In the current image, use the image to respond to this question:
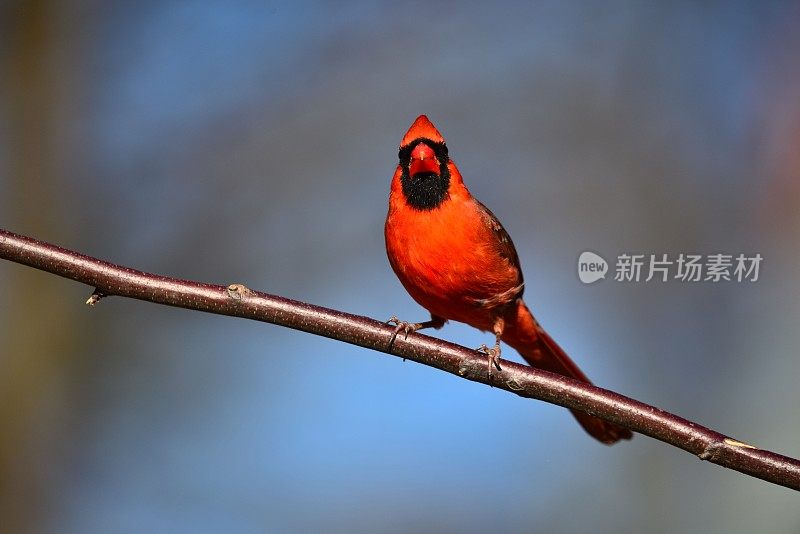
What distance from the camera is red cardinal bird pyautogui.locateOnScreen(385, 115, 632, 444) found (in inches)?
96.6

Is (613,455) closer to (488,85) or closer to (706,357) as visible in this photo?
(706,357)

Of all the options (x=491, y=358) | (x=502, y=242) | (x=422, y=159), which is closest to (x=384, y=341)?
(x=491, y=358)

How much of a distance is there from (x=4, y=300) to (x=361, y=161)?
1.88 metres

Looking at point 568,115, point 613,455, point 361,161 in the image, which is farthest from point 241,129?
point 613,455

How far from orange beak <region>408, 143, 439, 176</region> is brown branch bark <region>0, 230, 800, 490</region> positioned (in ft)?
1.67

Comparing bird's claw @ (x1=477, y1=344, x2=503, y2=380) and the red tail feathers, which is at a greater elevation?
the red tail feathers

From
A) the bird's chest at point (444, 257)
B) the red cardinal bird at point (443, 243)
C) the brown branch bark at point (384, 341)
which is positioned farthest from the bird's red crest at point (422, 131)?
the brown branch bark at point (384, 341)

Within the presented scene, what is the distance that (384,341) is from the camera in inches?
82.8

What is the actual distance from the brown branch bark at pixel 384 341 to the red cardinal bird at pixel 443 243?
13.7 inches

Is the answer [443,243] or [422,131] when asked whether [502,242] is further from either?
[422,131]

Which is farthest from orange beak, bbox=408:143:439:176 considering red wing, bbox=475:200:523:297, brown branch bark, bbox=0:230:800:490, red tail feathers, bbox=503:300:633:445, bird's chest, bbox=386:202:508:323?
red tail feathers, bbox=503:300:633:445

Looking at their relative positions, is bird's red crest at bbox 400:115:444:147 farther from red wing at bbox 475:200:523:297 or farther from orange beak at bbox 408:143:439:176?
red wing at bbox 475:200:523:297

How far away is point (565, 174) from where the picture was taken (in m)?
4.70

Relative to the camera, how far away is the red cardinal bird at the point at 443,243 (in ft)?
8.05
